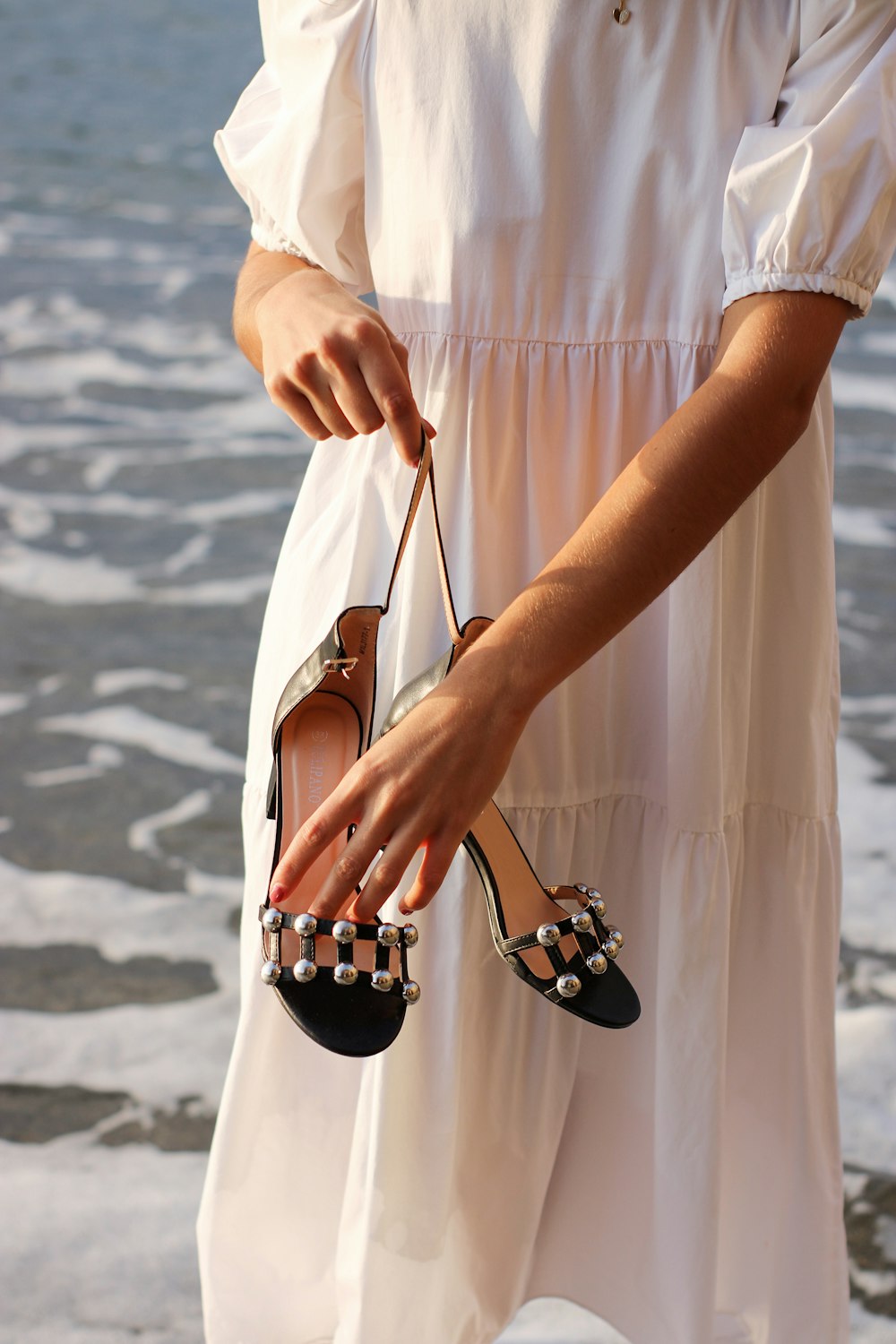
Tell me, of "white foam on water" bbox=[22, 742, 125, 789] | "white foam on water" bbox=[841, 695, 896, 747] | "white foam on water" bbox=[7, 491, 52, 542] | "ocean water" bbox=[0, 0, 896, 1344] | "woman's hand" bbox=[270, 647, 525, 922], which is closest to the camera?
"woman's hand" bbox=[270, 647, 525, 922]

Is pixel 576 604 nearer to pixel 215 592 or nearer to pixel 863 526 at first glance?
pixel 215 592

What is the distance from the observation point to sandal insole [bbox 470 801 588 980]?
0.81 metres

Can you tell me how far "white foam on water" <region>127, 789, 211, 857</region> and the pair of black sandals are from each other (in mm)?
1114

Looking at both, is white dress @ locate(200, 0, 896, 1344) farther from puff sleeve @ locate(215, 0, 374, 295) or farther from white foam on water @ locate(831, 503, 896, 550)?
white foam on water @ locate(831, 503, 896, 550)

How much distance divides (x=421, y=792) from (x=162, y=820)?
1454mm

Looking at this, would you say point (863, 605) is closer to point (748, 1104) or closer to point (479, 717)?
point (748, 1104)

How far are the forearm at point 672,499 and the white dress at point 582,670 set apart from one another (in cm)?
4

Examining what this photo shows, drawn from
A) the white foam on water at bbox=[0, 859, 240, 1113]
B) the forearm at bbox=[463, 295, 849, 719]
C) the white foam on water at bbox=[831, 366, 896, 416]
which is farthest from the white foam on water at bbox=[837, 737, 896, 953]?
the white foam on water at bbox=[831, 366, 896, 416]

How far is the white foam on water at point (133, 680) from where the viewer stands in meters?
2.34

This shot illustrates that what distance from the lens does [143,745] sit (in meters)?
2.19

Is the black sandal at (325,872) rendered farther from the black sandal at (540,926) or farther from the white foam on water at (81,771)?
the white foam on water at (81,771)

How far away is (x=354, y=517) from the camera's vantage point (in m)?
0.87

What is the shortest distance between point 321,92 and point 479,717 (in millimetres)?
428

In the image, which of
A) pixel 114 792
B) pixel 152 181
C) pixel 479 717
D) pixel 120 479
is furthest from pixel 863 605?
pixel 152 181
